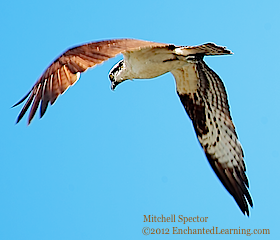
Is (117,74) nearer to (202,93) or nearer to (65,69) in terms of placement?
(202,93)

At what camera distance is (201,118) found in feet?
29.1

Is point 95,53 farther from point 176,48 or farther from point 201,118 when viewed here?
point 201,118

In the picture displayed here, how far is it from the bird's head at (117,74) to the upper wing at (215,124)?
87 cm

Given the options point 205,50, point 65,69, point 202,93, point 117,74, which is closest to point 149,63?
point 117,74

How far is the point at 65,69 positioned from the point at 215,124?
371 cm

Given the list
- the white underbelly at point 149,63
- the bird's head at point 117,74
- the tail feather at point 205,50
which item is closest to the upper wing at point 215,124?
the white underbelly at point 149,63

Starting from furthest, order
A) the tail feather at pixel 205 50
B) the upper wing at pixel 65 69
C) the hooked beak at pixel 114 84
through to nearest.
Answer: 1. the hooked beak at pixel 114 84
2. the tail feather at pixel 205 50
3. the upper wing at pixel 65 69

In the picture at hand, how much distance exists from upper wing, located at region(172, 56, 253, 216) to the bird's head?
34.4 inches

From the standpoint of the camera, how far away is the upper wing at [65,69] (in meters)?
5.66

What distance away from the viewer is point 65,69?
5.82 metres

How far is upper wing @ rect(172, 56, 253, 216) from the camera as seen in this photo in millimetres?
8531

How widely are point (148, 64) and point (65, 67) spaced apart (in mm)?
2077

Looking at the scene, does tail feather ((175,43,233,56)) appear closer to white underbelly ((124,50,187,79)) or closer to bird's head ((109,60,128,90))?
white underbelly ((124,50,187,79))

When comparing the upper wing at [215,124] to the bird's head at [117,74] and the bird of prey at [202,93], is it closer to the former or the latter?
the bird of prey at [202,93]
